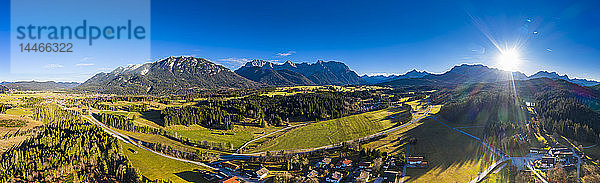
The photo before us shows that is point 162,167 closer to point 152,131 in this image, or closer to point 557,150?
point 152,131

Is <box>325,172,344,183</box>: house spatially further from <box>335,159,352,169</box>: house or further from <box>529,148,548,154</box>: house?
<box>529,148,548,154</box>: house

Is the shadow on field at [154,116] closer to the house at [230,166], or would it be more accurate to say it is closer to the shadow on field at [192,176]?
the shadow on field at [192,176]

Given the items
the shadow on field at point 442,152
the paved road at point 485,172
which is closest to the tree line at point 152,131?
the shadow on field at point 442,152

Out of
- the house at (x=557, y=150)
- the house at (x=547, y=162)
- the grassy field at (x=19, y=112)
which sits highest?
the grassy field at (x=19, y=112)

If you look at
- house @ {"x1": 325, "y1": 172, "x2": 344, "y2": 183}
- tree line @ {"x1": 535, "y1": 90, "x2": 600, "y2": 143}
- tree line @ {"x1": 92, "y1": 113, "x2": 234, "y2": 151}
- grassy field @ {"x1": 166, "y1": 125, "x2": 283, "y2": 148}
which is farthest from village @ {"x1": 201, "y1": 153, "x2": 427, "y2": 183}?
tree line @ {"x1": 535, "y1": 90, "x2": 600, "y2": 143}

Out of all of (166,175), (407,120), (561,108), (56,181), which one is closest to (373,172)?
(166,175)

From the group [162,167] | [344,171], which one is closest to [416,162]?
[344,171]
